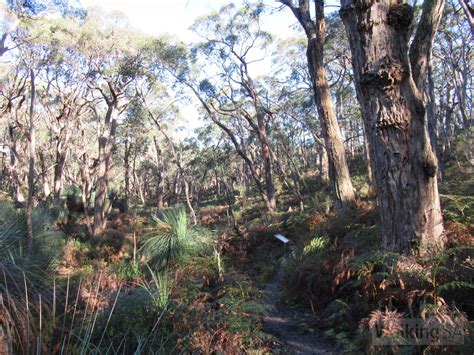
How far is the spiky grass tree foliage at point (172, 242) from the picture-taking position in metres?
8.30

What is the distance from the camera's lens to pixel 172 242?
8.40 meters

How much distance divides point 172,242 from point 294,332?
4191mm

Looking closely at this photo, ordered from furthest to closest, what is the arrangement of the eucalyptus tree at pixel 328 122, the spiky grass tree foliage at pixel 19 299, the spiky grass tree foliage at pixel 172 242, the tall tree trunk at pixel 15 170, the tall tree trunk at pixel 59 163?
the tall tree trunk at pixel 59 163 < the tall tree trunk at pixel 15 170 < the spiky grass tree foliage at pixel 172 242 < the eucalyptus tree at pixel 328 122 < the spiky grass tree foliage at pixel 19 299

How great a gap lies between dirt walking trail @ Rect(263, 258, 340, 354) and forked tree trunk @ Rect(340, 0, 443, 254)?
4.62 feet

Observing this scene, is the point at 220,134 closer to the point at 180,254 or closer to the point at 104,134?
the point at 104,134

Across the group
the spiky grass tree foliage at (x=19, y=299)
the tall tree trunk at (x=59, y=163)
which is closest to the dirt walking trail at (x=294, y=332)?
the spiky grass tree foliage at (x=19, y=299)

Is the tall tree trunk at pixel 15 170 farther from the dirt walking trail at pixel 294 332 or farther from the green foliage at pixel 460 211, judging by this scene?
the green foliage at pixel 460 211

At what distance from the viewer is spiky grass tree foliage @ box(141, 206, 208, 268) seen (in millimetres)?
8297

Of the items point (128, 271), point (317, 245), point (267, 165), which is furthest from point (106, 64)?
point (317, 245)

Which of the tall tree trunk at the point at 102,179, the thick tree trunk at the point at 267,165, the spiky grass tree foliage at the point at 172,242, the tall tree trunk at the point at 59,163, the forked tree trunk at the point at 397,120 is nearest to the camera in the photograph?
the forked tree trunk at the point at 397,120

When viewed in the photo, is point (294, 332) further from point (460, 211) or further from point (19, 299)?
point (19, 299)

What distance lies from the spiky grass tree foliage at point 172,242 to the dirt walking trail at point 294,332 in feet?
8.92

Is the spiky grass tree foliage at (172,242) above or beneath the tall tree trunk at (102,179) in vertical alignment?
beneath

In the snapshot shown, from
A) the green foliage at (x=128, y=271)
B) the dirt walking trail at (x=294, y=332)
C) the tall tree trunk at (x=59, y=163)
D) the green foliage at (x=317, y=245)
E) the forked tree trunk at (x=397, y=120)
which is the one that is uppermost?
the tall tree trunk at (x=59, y=163)
